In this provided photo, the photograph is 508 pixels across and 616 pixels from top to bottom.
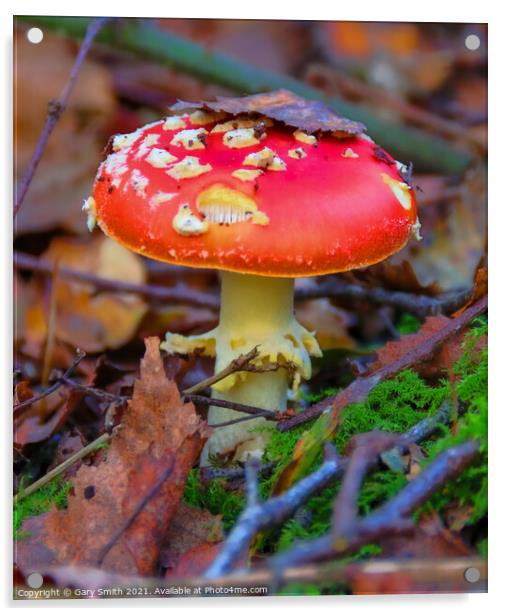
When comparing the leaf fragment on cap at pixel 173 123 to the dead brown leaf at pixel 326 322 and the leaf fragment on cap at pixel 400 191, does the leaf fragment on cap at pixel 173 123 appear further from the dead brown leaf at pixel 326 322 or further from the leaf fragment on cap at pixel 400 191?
the dead brown leaf at pixel 326 322

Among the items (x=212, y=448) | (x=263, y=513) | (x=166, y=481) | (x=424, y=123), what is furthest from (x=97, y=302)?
(x=263, y=513)

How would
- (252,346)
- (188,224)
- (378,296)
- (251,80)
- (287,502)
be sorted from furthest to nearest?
A: (378,296), (251,80), (252,346), (188,224), (287,502)

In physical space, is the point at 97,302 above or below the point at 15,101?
below

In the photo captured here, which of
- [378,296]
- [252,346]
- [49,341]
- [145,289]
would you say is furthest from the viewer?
[145,289]

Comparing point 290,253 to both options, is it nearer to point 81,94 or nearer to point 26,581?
point 26,581

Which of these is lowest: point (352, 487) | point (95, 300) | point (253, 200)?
point (95, 300)

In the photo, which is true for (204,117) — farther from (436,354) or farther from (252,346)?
(436,354)

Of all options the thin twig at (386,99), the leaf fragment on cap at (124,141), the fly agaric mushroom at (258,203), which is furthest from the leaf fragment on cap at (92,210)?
the thin twig at (386,99)

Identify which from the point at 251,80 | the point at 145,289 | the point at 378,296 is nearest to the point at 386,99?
the point at 251,80
